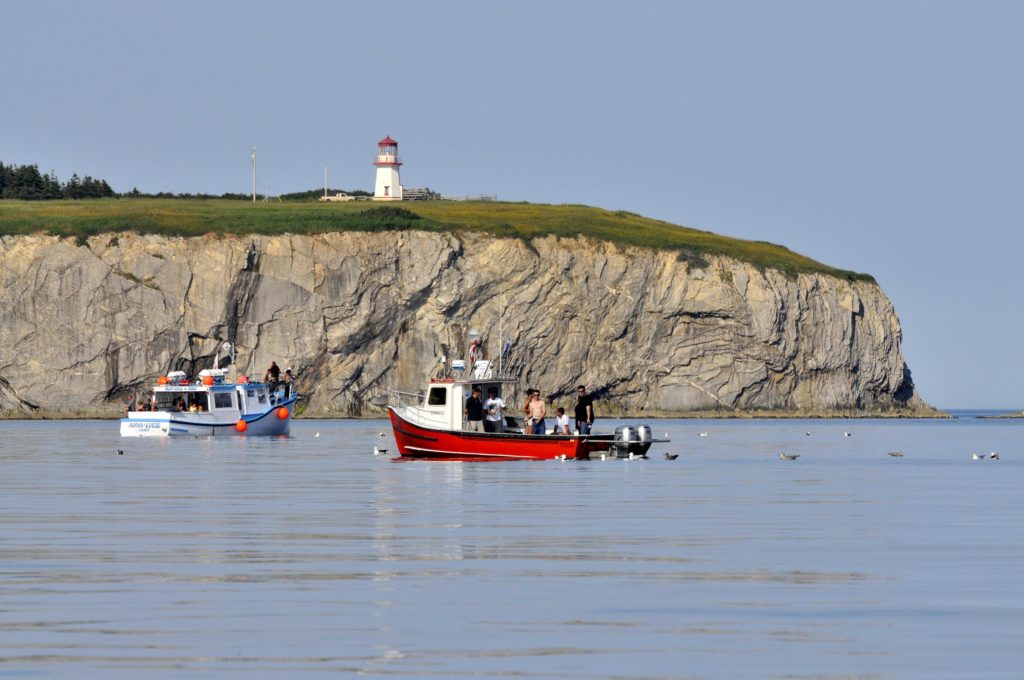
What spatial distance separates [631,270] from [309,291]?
23446 millimetres

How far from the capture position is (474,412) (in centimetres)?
5012

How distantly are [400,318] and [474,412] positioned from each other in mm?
72457

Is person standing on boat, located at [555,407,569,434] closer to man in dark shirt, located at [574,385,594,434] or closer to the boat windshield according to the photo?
man in dark shirt, located at [574,385,594,434]

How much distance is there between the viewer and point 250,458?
5331 centimetres

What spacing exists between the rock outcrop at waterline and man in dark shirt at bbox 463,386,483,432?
70.2m

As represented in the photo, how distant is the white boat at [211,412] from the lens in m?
74.2

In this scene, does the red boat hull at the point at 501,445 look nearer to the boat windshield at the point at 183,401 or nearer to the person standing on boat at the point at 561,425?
the person standing on boat at the point at 561,425

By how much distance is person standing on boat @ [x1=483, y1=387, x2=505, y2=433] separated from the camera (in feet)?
165

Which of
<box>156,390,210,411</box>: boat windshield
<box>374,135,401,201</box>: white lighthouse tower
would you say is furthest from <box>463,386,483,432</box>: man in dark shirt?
<box>374,135,401,201</box>: white lighthouse tower

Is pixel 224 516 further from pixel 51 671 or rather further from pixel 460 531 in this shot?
pixel 51 671

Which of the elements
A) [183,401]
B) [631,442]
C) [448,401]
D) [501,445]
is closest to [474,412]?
[448,401]

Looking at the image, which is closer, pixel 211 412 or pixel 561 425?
pixel 561 425

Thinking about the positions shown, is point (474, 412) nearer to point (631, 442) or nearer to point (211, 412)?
point (631, 442)

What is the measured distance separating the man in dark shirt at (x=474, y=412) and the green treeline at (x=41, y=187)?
113946 millimetres
